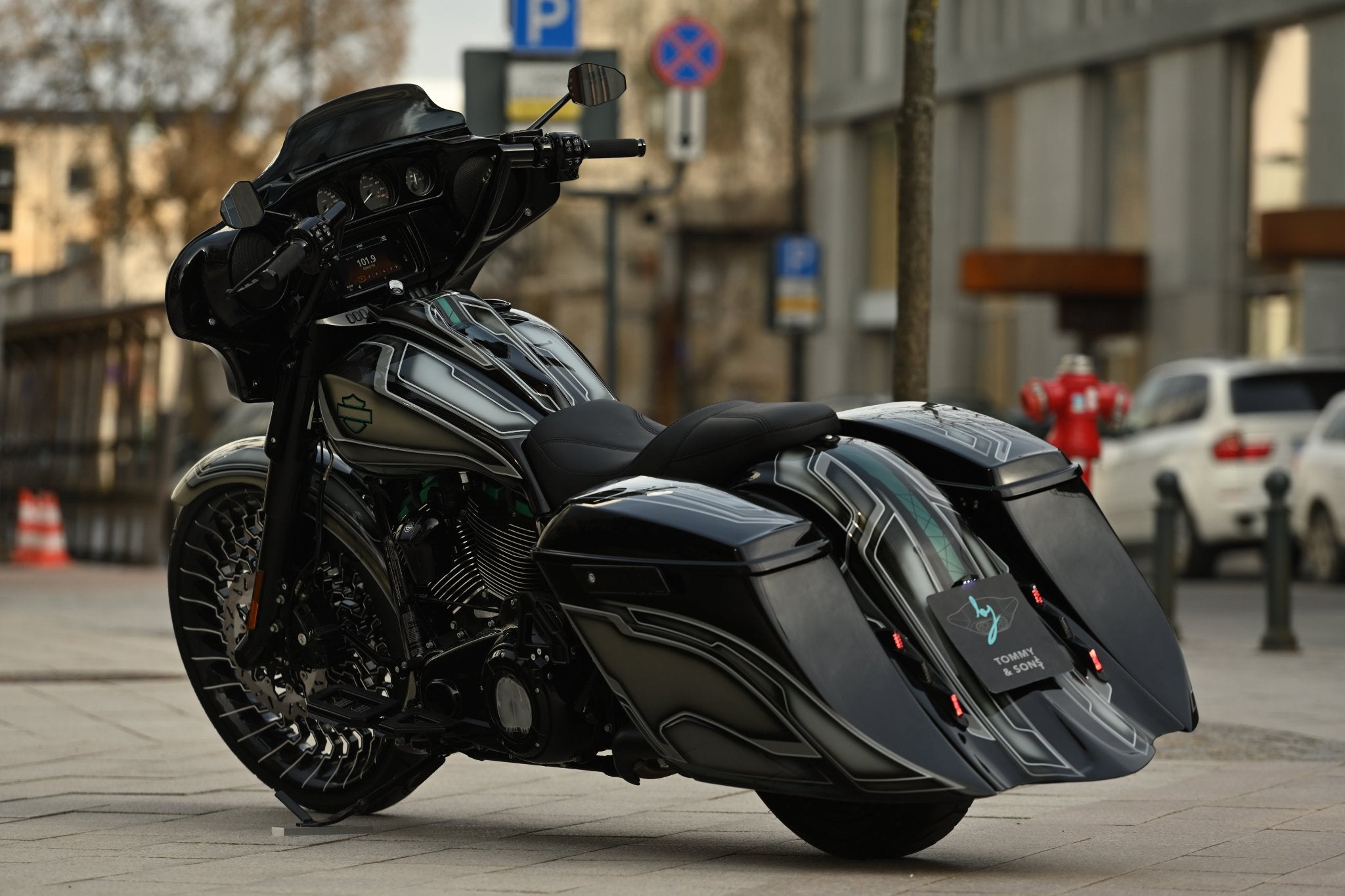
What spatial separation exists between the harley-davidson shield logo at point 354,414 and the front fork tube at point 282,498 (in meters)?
0.17

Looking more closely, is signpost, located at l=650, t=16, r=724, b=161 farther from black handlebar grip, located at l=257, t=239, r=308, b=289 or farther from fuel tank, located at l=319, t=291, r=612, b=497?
black handlebar grip, located at l=257, t=239, r=308, b=289

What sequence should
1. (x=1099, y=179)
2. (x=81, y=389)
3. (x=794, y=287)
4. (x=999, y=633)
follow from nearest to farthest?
(x=999, y=633) → (x=794, y=287) → (x=81, y=389) → (x=1099, y=179)

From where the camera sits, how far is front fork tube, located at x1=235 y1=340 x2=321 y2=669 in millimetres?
6309

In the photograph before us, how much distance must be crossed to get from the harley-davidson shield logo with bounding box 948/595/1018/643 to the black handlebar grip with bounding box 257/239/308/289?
1900 millimetres

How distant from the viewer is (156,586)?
18.7 metres

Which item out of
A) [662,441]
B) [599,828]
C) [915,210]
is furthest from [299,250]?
[915,210]

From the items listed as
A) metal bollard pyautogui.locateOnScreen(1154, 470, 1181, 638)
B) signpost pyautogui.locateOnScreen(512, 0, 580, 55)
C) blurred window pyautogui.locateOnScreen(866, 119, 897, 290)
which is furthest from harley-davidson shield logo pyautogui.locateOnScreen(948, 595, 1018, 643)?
blurred window pyautogui.locateOnScreen(866, 119, 897, 290)

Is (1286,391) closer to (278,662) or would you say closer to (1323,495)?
(1323,495)

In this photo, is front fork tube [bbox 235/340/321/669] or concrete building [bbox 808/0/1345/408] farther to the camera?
concrete building [bbox 808/0/1345/408]

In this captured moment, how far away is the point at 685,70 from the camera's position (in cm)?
1705

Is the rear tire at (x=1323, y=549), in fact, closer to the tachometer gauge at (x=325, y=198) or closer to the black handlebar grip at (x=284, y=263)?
the tachometer gauge at (x=325, y=198)

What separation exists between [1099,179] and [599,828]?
2758 cm

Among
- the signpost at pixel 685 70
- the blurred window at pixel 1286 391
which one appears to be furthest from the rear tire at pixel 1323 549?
the signpost at pixel 685 70

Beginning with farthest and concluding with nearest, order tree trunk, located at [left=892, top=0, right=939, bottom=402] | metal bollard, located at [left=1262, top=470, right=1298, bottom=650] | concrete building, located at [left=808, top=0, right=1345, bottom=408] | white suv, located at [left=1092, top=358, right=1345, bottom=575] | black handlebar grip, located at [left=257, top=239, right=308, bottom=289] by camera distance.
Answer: concrete building, located at [left=808, top=0, right=1345, bottom=408]
white suv, located at [left=1092, top=358, right=1345, bottom=575]
metal bollard, located at [left=1262, top=470, right=1298, bottom=650]
tree trunk, located at [left=892, top=0, right=939, bottom=402]
black handlebar grip, located at [left=257, top=239, right=308, bottom=289]
